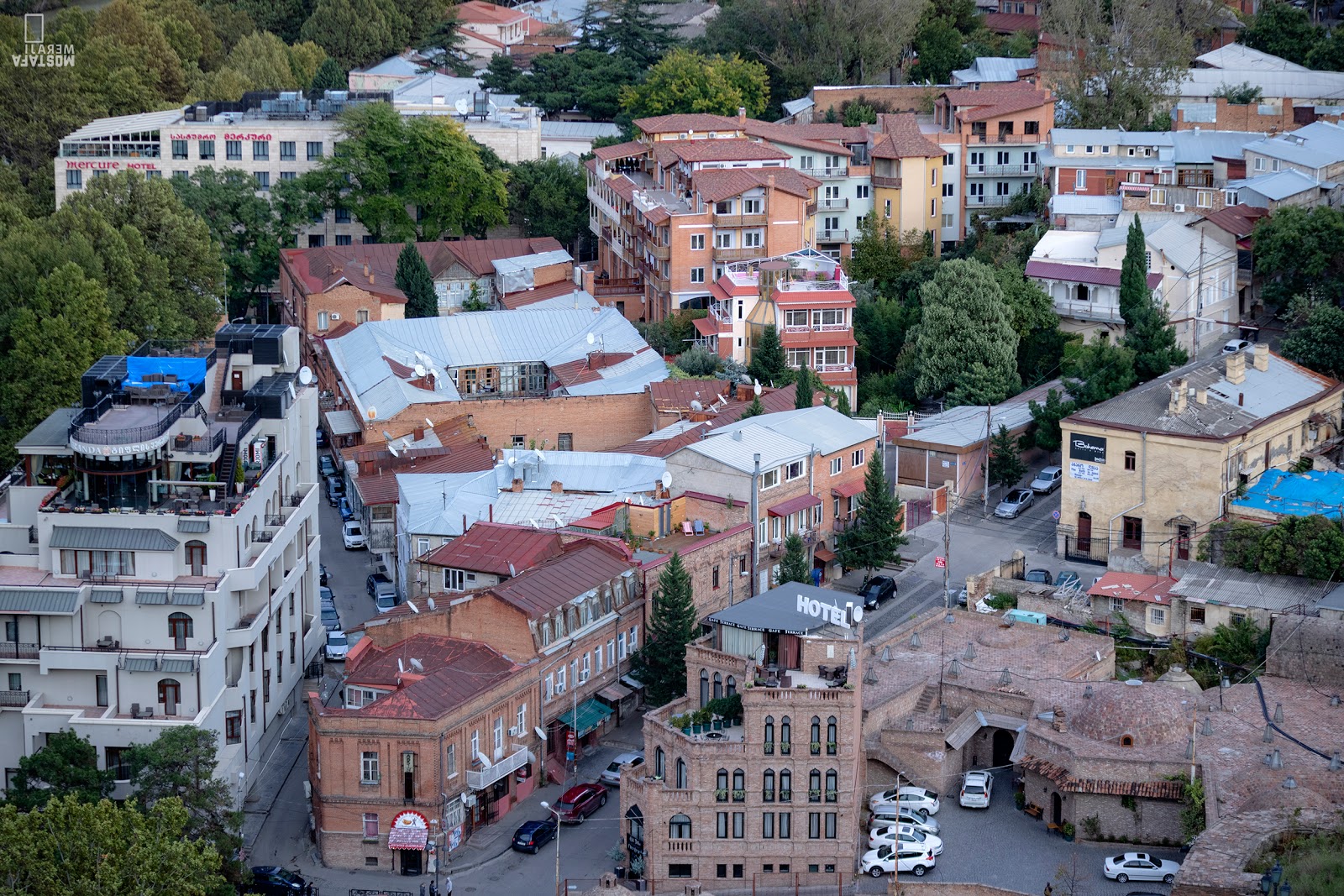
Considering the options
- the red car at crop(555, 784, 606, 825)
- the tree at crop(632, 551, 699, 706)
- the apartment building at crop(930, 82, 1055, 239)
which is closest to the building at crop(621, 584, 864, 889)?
the red car at crop(555, 784, 606, 825)

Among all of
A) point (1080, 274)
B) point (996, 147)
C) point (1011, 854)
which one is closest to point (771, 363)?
point (1080, 274)

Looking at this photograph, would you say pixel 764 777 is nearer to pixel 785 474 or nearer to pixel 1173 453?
pixel 785 474

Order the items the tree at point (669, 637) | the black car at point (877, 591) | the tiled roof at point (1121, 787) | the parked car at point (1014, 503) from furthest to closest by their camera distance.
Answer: the parked car at point (1014, 503)
the black car at point (877, 591)
the tree at point (669, 637)
the tiled roof at point (1121, 787)

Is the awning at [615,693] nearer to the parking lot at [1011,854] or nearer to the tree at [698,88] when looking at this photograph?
the parking lot at [1011,854]

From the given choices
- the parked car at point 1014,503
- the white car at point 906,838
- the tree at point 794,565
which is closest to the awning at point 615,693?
the tree at point 794,565

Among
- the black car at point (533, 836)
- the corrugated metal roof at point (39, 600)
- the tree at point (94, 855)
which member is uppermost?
the corrugated metal roof at point (39, 600)

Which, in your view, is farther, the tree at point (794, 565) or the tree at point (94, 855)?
the tree at point (794, 565)
